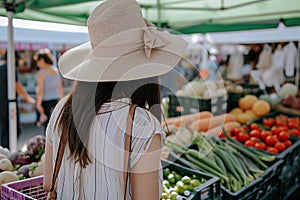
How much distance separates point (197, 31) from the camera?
187 inches

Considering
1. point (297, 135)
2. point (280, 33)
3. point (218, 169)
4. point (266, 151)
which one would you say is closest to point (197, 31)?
point (280, 33)

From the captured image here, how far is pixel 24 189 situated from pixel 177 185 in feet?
2.59

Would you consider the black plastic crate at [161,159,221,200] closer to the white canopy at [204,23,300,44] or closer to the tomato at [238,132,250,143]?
the tomato at [238,132,250,143]

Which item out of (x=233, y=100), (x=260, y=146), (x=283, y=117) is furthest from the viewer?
(x=233, y=100)

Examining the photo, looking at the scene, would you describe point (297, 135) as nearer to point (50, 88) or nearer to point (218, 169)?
point (218, 169)

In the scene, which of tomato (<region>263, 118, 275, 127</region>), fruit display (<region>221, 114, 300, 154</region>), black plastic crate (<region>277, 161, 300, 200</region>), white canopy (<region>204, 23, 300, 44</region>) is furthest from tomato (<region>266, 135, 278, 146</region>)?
white canopy (<region>204, 23, 300, 44</region>)

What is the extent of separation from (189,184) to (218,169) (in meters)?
0.40

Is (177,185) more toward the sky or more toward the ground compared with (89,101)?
more toward the ground

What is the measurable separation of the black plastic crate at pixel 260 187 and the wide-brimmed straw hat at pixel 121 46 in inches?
44.0

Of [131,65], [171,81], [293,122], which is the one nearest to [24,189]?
[131,65]

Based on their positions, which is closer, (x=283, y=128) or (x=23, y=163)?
(x=23, y=163)

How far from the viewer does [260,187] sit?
7.20 ft

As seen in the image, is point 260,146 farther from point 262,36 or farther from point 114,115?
point 262,36

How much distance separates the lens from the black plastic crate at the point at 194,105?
3.42m
